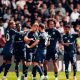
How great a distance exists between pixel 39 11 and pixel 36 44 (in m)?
11.1

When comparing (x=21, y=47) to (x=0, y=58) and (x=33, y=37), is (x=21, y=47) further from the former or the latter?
(x=0, y=58)

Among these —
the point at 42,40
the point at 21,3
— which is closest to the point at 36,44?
the point at 42,40

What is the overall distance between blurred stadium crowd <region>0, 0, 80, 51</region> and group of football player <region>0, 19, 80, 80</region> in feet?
25.5

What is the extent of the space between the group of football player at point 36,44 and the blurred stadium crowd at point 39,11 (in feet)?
25.5

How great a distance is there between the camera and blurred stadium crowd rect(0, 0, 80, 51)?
109 ft

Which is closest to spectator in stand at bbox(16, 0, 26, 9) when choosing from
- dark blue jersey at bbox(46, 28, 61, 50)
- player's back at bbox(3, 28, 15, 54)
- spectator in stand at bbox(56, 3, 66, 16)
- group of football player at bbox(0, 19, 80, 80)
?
spectator in stand at bbox(56, 3, 66, 16)

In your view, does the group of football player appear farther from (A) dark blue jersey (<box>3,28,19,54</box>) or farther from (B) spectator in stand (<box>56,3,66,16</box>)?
(B) spectator in stand (<box>56,3,66,16</box>)

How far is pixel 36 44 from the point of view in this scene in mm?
23562

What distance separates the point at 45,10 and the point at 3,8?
264cm

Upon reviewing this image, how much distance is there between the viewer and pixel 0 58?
101ft

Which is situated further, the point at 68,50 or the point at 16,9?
the point at 16,9

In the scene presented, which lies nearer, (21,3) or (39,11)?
(39,11)

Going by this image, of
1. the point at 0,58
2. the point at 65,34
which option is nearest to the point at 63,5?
the point at 0,58

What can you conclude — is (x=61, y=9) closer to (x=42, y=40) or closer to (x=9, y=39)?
(x=9, y=39)
